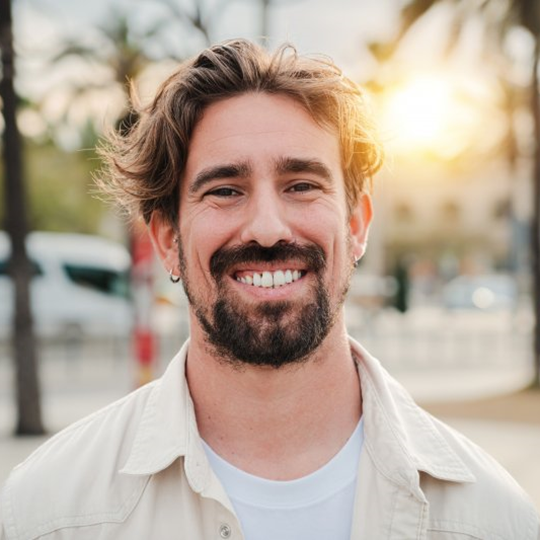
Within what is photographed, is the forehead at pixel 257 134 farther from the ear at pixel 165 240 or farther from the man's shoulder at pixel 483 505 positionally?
the man's shoulder at pixel 483 505

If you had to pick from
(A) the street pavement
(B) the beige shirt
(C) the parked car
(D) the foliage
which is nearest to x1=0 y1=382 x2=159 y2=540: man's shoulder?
(B) the beige shirt

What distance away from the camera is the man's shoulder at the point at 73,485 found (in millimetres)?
2562

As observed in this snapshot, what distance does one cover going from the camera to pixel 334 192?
9.15 feet

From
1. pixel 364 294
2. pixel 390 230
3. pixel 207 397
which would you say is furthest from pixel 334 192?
pixel 390 230

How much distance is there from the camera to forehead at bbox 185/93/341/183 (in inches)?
107

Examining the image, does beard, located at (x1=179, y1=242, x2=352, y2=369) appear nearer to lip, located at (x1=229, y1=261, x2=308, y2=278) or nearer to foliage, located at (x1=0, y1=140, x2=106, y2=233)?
lip, located at (x1=229, y1=261, x2=308, y2=278)

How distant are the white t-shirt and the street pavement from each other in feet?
19.0

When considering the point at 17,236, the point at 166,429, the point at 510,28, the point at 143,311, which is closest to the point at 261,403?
the point at 166,429

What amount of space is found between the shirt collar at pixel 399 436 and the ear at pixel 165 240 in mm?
597

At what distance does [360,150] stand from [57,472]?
1306 millimetres

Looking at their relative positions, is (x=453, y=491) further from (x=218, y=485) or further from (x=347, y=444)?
(x=218, y=485)

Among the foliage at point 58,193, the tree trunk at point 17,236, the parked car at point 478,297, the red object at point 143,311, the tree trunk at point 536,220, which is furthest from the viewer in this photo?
the foliage at point 58,193

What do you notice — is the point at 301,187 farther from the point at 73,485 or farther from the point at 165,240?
the point at 73,485

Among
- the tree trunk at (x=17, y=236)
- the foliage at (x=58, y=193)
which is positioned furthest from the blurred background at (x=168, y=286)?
the foliage at (x=58, y=193)
